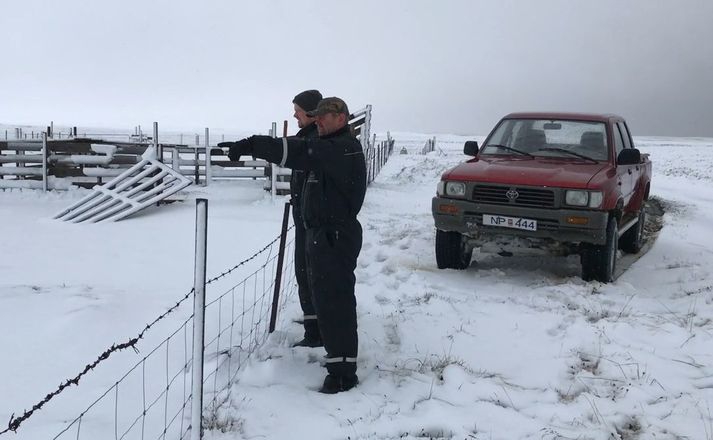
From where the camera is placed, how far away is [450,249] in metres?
6.66

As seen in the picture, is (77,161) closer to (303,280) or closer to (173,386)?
(303,280)

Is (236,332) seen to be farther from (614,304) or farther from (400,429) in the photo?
(614,304)

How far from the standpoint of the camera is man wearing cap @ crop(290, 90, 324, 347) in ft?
13.2

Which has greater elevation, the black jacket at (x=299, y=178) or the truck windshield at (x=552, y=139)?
the truck windshield at (x=552, y=139)

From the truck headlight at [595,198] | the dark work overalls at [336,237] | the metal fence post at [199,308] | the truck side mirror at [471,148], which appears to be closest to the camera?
the metal fence post at [199,308]

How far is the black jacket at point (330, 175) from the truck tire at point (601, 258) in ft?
11.5

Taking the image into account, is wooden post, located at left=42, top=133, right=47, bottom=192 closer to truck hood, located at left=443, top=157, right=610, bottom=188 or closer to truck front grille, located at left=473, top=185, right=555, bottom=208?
truck hood, located at left=443, top=157, right=610, bottom=188

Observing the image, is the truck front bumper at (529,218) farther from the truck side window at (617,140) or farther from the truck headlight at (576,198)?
the truck side window at (617,140)

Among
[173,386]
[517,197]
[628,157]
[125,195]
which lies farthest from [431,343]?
[125,195]

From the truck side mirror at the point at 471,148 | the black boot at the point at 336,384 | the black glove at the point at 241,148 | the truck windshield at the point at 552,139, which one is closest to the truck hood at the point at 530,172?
the truck windshield at the point at 552,139

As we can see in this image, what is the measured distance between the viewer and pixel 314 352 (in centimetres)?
421

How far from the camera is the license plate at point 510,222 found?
5.92m

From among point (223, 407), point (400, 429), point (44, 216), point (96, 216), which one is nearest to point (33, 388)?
point (223, 407)

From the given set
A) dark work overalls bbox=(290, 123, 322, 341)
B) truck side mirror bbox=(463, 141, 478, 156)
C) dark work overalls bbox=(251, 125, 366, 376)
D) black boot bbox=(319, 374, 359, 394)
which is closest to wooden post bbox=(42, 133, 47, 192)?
truck side mirror bbox=(463, 141, 478, 156)
